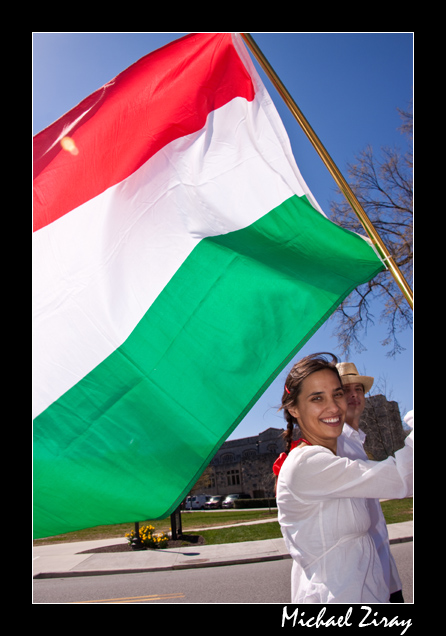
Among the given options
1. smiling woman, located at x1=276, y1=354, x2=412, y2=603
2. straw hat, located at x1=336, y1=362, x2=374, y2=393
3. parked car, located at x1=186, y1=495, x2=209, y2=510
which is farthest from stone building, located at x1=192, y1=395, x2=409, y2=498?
smiling woman, located at x1=276, y1=354, x2=412, y2=603

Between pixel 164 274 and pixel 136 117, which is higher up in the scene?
pixel 136 117

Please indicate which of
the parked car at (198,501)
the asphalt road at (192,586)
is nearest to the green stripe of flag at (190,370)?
the asphalt road at (192,586)

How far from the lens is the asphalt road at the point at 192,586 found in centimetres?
729

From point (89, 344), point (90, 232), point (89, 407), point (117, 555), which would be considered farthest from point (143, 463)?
point (117, 555)

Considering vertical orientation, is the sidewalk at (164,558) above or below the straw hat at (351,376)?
below

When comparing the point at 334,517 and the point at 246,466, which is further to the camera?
the point at 246,466

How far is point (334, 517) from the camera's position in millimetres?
1835

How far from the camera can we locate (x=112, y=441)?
7.71ft

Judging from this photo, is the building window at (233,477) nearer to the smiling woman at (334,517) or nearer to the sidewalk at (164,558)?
the sidewalk at (164,558)

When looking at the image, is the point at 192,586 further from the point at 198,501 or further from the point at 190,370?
the point at 198,501

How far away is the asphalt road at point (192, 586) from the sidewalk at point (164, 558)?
40 cm

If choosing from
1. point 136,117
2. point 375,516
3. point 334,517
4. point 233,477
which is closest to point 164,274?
point 136,117

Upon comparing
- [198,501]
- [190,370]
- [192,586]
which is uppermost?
[190,370]

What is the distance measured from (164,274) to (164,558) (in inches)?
432
